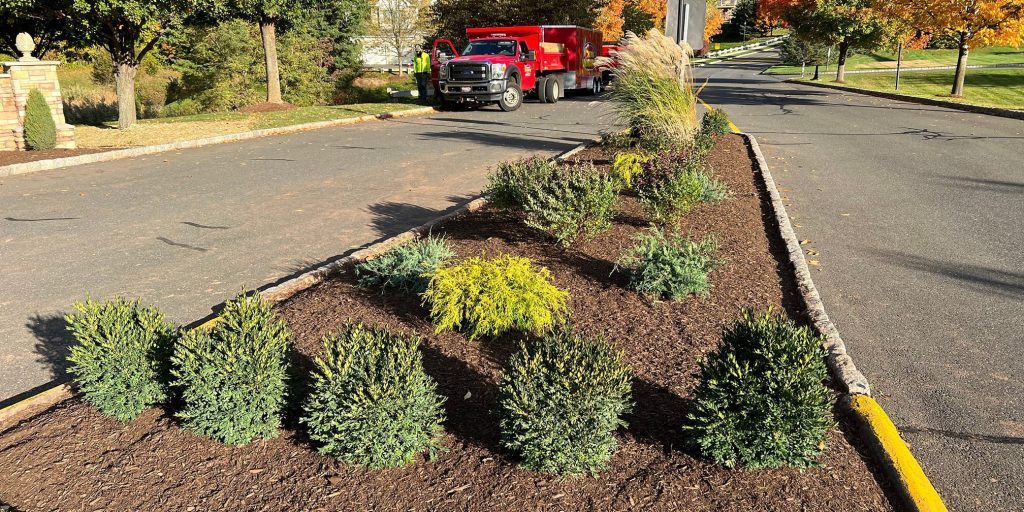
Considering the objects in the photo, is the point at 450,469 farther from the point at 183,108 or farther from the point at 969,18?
the point at 183,108

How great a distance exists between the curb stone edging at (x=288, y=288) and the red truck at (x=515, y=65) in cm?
1468

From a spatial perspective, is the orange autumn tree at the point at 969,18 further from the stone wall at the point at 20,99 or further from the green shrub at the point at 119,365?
the green shrub at the point at 119,365

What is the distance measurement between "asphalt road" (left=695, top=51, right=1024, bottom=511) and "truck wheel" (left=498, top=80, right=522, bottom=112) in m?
10.5

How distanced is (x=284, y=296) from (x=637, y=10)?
57758 millimetres

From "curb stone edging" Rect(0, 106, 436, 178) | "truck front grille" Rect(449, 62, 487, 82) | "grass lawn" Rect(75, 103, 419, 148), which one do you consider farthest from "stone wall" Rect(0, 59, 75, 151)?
"truck front grille" Rect(449, 62, 487, 82)

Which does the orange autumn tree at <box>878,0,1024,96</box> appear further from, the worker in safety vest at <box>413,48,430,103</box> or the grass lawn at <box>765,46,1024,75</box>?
the grass lawn at <box>765,46,1024,75</box>

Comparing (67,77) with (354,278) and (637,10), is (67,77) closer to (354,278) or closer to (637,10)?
(354,278)

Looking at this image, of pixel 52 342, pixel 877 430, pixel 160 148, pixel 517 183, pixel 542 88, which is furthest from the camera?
pixel 542 88

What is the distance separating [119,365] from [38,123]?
38.9ft

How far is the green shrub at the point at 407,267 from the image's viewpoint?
17.1 ft

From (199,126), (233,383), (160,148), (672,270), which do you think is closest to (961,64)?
(199,126)

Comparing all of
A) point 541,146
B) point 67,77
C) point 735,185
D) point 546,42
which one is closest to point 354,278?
point 735,185

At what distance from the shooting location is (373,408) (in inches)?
118

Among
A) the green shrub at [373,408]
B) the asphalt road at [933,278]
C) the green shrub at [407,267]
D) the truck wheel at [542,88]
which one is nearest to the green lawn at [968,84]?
the asphalt road at [933,278]
